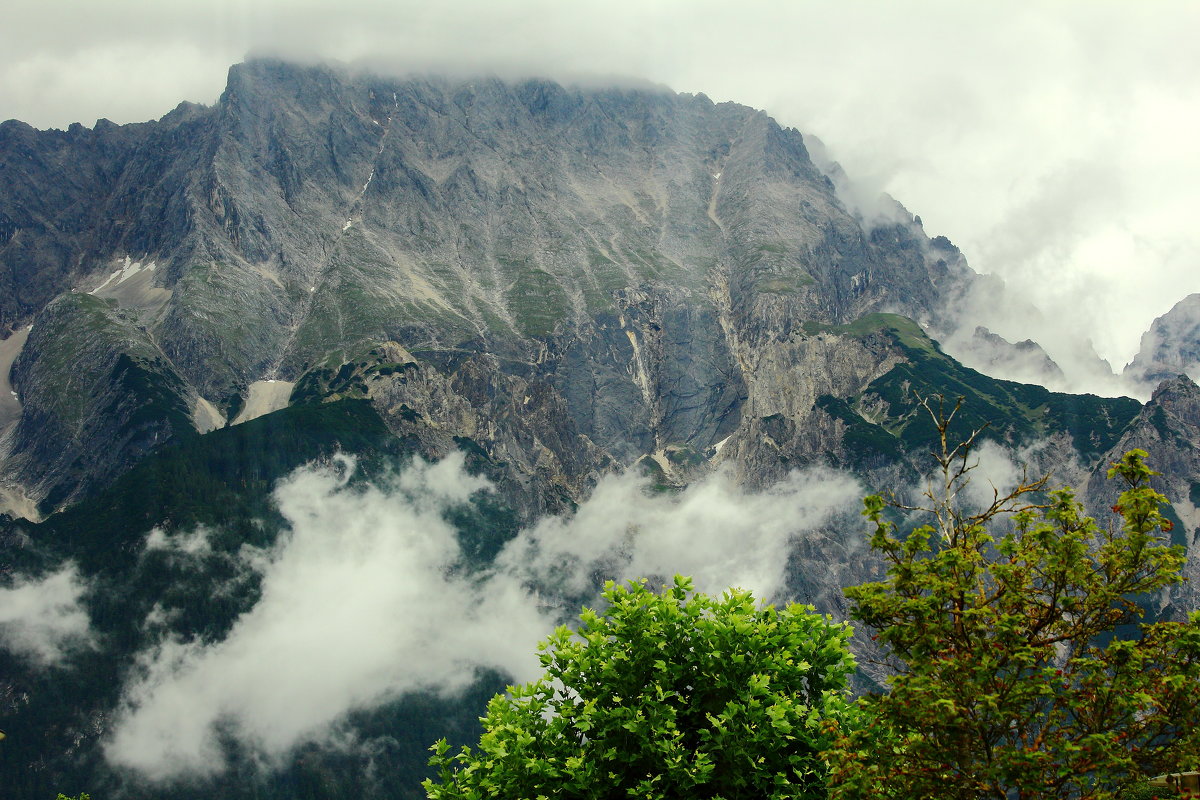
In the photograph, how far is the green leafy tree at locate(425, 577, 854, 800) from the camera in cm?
3291

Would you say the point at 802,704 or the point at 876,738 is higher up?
the point at 802,704

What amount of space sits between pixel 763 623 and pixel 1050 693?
12.3 meters

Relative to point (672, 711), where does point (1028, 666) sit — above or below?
below

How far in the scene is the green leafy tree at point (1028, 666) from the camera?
24859 millimetres

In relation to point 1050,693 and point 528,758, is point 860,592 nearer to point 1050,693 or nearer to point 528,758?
point 1050,693

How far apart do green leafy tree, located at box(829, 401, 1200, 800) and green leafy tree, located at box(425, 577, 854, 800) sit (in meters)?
6.07

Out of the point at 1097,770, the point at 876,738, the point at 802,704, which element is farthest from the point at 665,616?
the point at 1097,770

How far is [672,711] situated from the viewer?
108ft

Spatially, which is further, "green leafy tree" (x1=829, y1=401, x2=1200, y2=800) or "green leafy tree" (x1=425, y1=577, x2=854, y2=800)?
"green leafy tree" (x1=425, y1=577, x2=854, y2=800)

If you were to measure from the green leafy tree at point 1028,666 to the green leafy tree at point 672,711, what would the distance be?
607cm

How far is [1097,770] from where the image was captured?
2494 centimetres

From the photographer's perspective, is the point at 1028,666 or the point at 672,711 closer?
the point at 1028,666

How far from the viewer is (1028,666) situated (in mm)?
25344

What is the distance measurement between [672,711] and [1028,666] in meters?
11.4
